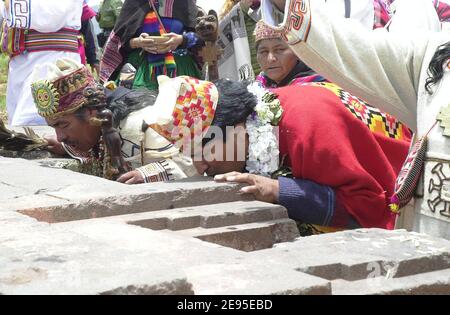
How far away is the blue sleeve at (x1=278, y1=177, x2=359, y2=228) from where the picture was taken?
3006 millimetres

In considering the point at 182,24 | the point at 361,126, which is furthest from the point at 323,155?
the point at 182,24

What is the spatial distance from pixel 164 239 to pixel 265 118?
117 cm

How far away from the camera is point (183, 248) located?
2023mm

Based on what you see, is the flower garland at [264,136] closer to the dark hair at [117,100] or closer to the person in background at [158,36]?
the dark hair at [117,100]

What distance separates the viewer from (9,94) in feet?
20.2

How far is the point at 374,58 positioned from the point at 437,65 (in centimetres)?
24

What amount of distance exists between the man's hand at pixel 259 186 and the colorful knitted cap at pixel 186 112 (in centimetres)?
26

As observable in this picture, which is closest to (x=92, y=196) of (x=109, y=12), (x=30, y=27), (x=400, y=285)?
(x=400, y=285)

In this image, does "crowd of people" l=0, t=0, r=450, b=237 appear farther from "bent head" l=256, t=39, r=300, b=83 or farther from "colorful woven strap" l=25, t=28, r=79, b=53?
"colorful woven strap" l=25, t=28, r=79, b=53

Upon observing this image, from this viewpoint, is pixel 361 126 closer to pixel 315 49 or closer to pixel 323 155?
pixel 323 155

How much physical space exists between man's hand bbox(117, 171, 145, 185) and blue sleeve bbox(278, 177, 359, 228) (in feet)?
2.41

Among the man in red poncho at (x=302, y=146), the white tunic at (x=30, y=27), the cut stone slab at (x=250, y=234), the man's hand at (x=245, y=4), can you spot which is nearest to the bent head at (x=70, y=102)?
the man in red poncho at (x=302, y=146)

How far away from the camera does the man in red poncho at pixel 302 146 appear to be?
9.82 ft

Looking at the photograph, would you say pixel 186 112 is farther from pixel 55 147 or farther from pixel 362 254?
pixel 55 147
